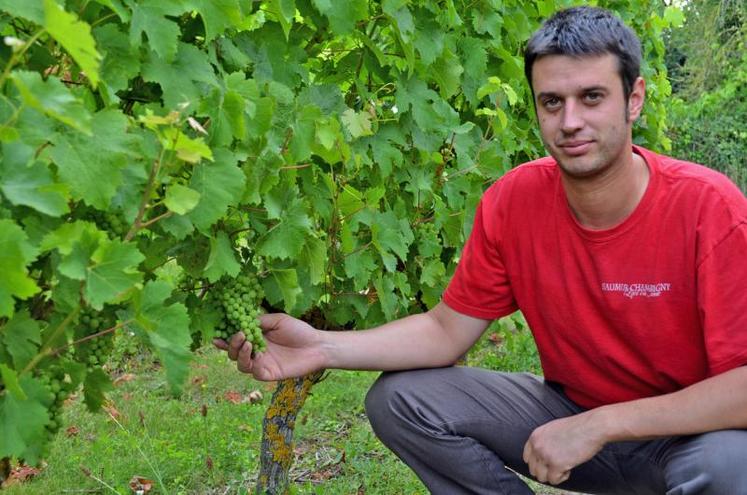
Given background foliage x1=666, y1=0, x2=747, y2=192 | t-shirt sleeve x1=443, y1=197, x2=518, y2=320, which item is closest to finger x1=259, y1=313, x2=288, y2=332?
t-shirt sleeve x1=443, y1=197, x2=518, y2=320

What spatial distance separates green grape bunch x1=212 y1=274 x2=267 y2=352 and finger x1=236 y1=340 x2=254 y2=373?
18 mm

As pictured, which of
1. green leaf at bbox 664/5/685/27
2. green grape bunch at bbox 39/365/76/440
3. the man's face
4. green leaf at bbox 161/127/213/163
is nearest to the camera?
green leaf at bbox 161/127/213/163

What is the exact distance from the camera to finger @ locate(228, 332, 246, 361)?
263cm

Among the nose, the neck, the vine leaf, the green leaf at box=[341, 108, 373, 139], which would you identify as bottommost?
the vine leaf

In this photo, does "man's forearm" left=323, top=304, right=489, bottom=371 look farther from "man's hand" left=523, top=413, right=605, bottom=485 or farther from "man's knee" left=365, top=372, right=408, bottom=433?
"man's hand" left=523, top=413, right=605, bottom=485

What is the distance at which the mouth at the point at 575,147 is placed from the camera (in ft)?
9.32

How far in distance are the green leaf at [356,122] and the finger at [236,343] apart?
0.64 meters

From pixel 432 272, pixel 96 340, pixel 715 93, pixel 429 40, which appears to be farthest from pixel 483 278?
pixel 715 93

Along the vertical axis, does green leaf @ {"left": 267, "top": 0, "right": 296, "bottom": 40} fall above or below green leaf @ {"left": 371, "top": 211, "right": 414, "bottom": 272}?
above

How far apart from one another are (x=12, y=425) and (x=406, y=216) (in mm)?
1836

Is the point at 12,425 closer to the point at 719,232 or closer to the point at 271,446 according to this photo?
the point at 719,232

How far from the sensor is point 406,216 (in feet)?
11.1

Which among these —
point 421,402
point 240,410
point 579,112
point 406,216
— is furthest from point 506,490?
point 240,410

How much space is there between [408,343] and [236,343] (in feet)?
2.21
